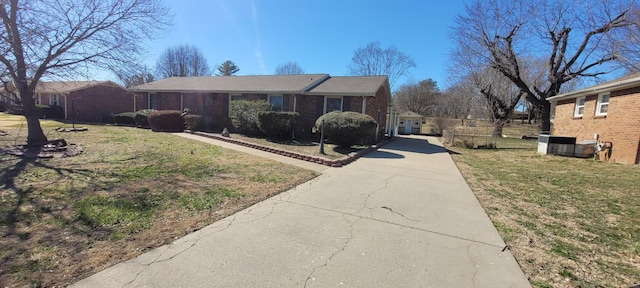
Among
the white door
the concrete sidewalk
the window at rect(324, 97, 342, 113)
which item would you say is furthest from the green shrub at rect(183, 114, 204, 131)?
the white door

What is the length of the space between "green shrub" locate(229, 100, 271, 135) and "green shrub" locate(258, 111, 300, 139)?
698 mm

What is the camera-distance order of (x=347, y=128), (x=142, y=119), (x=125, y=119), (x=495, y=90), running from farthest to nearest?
(x=495, y=90) → (x=125, y=119) → (x=142, y=119) → (x=347, y=128)

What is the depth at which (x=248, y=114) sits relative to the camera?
45.8 ft

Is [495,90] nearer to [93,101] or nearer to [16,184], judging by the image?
[16,184]

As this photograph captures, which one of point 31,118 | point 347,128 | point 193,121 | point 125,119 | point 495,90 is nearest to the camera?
point 31,118

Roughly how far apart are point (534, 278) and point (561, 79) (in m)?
25.7

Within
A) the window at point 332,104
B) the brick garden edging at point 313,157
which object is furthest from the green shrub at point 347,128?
the window at point 332,104

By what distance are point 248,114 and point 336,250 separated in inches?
457

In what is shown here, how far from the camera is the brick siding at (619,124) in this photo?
10039mm

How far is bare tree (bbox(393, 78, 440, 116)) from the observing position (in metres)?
49.0

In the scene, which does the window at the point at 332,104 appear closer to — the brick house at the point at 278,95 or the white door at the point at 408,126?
the brick house at the point at 278,95

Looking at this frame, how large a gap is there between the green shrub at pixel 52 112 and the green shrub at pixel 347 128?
80.8 ft

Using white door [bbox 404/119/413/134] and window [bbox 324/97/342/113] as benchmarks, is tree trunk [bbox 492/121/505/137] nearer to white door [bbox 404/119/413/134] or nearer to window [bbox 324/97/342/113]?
white door [bbox 404/119/413/134]

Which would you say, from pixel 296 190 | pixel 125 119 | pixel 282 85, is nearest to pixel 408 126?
pixel 282 85
